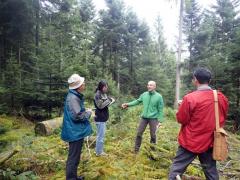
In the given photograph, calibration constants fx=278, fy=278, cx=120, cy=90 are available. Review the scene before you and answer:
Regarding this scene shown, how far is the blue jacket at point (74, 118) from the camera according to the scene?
5.46 meters

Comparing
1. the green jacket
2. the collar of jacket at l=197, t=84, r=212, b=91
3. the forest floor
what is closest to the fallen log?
the forest floor

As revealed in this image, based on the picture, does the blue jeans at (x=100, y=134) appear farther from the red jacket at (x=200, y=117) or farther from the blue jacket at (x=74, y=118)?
the red jacket at (x=200, y=117)

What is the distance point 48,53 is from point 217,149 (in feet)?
39.3

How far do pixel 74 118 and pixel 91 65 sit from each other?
26.9 m

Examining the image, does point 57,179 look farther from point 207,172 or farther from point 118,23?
point 118,23

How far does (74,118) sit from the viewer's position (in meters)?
5.46

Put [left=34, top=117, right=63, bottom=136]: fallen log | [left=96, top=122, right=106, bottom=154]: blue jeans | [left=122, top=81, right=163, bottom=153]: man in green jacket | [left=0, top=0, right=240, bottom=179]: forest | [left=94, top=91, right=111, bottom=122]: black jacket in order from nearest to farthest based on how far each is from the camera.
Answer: [left=0, top=0, right=240, bottom=179]: forest → [left=94, top=91, right=111, bottom=122]: black jacket → [left=96, top=122, right=106, bottom=154]: blue jeans → [left=122, top=81, right=163, bottom=153]: man in green jacket → [left=34, top=117, right=63, bottom=136]: fallen log

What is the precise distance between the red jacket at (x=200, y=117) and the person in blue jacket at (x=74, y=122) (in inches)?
81.0

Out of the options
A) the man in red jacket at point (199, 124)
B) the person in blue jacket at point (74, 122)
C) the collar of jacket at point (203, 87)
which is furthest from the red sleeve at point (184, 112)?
the person in blue jacket at point (74, 122)

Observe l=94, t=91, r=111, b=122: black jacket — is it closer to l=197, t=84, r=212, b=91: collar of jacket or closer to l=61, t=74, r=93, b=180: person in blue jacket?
l=61, t=74, r=93, b=180: person in blue jacket

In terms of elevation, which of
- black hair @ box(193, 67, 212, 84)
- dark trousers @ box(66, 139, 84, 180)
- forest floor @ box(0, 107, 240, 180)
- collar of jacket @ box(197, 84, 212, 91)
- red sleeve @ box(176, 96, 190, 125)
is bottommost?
forest floor @ box(0, 107, 240, 180)

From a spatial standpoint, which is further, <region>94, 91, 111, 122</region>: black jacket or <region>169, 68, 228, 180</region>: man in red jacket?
<region>94, 91, 111, 122</region>: black jacket

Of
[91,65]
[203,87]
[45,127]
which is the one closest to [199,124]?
[203,87]

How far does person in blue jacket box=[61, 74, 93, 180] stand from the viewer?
18.0ft
